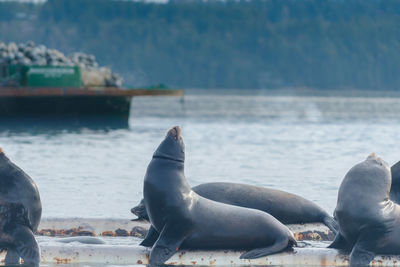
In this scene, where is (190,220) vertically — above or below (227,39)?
above

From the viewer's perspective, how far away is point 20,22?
15350 cm

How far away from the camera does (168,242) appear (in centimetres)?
788

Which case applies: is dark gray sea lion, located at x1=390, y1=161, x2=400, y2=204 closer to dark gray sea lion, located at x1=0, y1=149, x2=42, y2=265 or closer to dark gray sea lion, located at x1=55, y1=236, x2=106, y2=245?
dark gray sea lion, located at x1=55, y1=236, x2=106, y2=245

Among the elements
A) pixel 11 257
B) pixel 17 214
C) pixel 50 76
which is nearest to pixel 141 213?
pixel 17 214

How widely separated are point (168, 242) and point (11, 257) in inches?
56.5

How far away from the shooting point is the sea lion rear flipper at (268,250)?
26.0ft

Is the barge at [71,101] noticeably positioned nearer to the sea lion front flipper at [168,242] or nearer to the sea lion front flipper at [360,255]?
the sea lion front flipper at [168,242]

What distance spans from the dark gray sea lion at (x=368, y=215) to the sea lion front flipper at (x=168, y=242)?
1496 millimetres

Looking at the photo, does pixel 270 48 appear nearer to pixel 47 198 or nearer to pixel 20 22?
pixel 20 22

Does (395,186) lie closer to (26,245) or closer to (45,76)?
(26,245)

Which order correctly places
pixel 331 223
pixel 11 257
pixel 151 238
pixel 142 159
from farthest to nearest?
pixel 142 159, pixel 331 223, pixel 151 238, pixel 11 257

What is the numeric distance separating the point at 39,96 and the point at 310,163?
64.2ft

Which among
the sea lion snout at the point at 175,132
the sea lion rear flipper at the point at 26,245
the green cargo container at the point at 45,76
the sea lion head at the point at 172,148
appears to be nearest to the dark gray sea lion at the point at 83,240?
the sea lion rear flipper at the point at 26,245

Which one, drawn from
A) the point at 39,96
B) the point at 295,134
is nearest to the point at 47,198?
the point at 39,96
